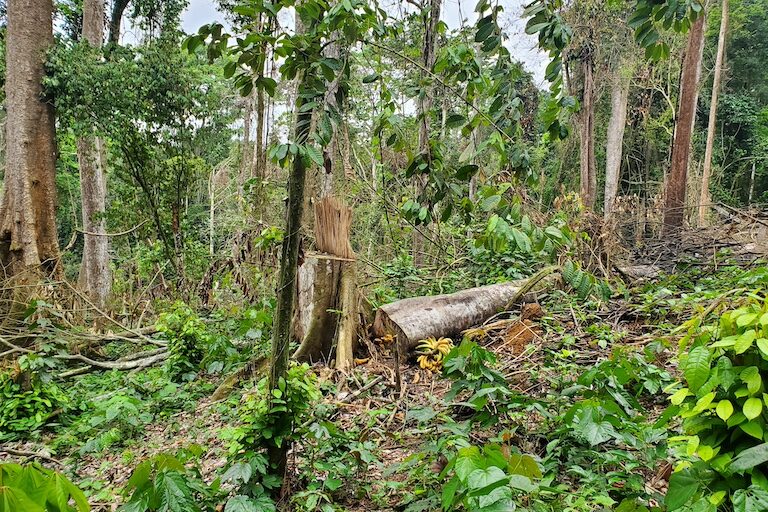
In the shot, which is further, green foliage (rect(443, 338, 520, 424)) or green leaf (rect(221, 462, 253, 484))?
green foliage (rect(443, 338, 520, 424))

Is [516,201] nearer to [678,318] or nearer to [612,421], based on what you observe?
[612,421]

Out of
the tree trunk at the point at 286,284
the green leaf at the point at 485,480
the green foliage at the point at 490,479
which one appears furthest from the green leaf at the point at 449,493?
the tree trunk at the point at 286,284

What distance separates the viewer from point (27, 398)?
4.32 m

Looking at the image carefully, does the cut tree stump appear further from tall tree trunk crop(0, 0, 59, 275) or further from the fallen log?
tall tree trunk crop(0, 0, 59, 275)

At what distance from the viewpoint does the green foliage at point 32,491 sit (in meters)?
0.87

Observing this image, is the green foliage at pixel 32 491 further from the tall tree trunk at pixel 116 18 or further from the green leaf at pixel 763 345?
the tall tree trunk at pixel 116 18

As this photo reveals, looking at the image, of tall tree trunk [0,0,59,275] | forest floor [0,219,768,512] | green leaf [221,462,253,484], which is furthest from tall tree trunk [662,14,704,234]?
tall tree trunk [0,0,59,275]

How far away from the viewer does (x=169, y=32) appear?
8539 millimetres

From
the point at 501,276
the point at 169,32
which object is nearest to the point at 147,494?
the point at 501,276

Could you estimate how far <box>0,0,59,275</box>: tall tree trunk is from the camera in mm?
5973

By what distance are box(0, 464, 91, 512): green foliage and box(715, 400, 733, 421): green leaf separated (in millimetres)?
1798

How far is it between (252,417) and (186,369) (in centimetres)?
325

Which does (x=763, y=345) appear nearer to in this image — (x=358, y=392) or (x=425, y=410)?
(x=425, y=410)

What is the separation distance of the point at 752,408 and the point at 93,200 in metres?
11.7
